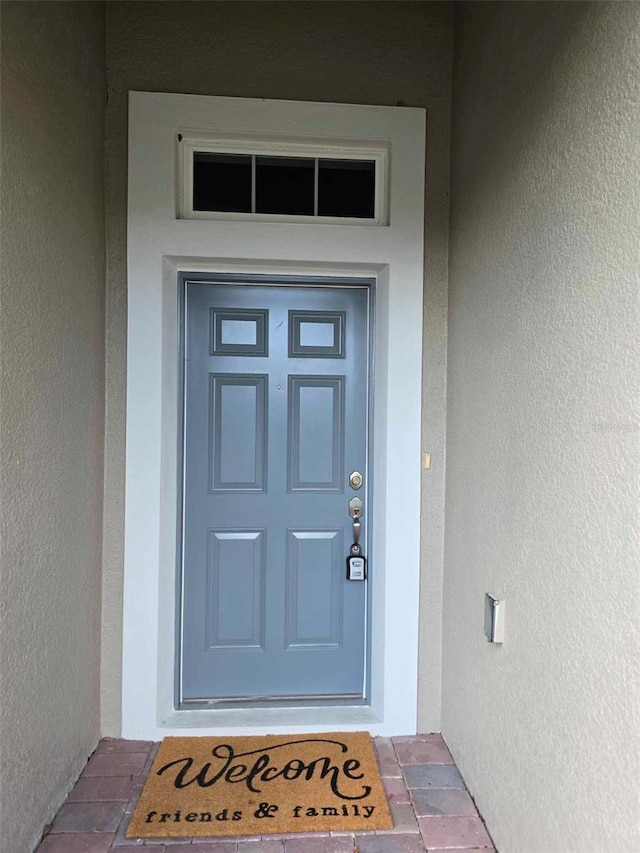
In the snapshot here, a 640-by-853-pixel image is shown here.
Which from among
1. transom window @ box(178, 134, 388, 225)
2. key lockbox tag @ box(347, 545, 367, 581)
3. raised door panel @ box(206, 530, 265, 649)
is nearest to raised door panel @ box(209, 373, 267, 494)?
raised door panel @ box(206, 530, 265, 649)

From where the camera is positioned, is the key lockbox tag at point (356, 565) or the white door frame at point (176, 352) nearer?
the white door frame at point (176, 352)

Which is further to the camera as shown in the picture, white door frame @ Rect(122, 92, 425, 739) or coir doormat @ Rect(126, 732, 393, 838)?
white door frame @ Rect(122, 92, 425, 739)

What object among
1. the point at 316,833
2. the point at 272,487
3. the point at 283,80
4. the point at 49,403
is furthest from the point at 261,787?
the point at 283,80

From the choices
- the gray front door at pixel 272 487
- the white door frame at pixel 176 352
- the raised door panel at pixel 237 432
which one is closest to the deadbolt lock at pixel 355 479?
the gray front door at pixel 272 487

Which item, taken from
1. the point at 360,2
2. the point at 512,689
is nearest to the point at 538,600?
the point at 512,689

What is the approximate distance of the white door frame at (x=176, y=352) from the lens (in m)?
2.05

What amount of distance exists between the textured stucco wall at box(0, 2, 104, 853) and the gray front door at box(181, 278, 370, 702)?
41 centimetres

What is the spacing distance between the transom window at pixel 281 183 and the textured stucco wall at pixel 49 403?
0.40 meters

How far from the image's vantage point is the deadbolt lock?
7.48 ft

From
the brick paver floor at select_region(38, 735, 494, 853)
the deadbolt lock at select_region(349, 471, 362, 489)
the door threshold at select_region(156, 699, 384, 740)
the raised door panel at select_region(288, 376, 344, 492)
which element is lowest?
the brick paver floor at select_region(38, 735, 494, 853)

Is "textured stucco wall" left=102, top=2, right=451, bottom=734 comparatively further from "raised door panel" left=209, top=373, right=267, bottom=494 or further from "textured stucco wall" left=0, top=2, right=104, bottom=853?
"raised door panel" left=209, top=373, right=267, bottom=494

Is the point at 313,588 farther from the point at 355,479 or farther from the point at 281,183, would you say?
the point at 281,183

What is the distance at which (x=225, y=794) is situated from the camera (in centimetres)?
175

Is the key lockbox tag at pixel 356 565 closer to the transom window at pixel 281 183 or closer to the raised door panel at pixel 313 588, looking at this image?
the raised door panel at pixel 313 588
